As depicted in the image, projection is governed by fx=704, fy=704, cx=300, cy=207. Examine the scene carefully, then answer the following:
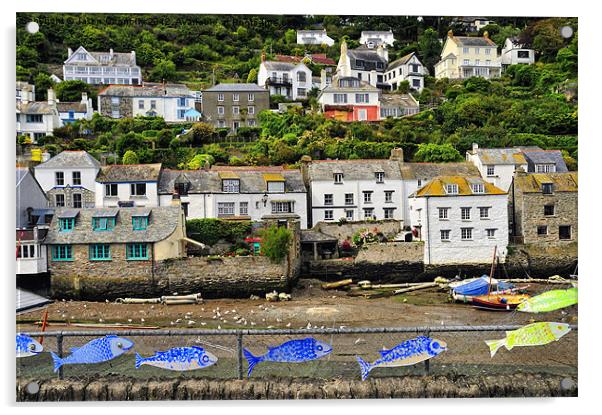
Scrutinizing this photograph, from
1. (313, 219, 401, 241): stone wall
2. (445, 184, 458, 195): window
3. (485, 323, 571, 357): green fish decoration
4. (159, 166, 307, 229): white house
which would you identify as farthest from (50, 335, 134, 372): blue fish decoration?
(445, 184, 458, 195): window

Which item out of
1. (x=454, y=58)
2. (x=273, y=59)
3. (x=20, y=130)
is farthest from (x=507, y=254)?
(x=20, y=130)

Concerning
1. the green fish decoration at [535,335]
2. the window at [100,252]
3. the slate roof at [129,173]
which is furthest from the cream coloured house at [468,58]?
the window at [100,252]

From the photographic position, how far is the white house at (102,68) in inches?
387

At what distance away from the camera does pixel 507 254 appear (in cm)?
1056

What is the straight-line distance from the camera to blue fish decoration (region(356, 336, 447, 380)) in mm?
7820

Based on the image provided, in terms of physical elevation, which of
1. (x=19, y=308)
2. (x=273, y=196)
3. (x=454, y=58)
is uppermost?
(x=454, y=58)

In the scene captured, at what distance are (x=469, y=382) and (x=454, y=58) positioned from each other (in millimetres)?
5305

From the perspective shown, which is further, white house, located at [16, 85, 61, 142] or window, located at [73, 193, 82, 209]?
window, located at [73, 193, 82, 209]

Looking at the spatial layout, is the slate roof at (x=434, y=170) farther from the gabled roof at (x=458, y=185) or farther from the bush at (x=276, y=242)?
the bush at (x=276, y=242)

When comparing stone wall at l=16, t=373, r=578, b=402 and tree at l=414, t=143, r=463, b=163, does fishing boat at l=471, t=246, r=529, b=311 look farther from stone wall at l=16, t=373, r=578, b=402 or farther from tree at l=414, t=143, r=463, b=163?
stone wall at l=16, t=373, r=578, b=402

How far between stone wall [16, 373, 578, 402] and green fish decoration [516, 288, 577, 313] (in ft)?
5.33

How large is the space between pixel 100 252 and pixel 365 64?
5048 mm

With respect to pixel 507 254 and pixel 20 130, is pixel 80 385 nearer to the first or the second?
pixel 20 130

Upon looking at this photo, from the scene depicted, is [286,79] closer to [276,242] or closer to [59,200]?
[276,242]
